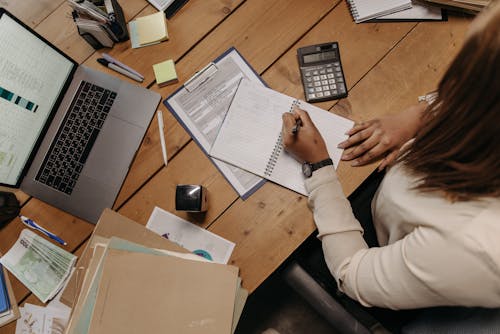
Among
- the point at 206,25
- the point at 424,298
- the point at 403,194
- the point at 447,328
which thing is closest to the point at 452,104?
the point at 403,194

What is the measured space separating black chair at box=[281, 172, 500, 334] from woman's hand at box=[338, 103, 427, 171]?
0.13m

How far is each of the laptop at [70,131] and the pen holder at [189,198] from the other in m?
0.20

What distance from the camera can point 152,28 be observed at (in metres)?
1.07

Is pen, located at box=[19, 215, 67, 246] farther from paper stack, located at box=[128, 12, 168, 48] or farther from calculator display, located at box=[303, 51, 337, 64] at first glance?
calculator display, located at box=[303, 51, 337, 64]

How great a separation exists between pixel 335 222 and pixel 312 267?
0.23 meters

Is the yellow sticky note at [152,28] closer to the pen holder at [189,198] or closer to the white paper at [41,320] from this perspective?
the pen holder at [189,198]

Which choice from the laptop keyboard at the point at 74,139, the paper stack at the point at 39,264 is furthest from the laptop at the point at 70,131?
the paper stack at the point at 39,264

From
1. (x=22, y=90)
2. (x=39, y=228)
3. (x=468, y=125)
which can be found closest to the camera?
(x=468, y=125)

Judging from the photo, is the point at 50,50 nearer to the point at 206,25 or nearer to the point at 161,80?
the point at 161,80

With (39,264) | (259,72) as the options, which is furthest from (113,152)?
(259,72)

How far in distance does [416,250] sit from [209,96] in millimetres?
675

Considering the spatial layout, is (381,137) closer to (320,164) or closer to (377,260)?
(320,164)

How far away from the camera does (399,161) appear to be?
2.58 ft

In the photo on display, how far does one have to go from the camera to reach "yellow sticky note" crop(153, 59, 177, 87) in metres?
1.04
